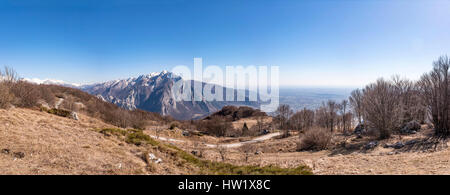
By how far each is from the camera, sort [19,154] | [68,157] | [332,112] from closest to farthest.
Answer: [19,154], [68,157], [332,112]

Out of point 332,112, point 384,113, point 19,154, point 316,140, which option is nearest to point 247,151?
point 316,140

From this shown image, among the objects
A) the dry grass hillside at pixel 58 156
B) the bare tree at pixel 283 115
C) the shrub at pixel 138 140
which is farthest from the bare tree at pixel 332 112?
the dry grass hillside at pixel 58 156


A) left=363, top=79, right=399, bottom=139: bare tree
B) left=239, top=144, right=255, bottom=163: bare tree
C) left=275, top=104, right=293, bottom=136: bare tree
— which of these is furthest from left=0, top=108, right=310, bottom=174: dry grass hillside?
left=275, top=104, right=293, bottom=136: bare tree

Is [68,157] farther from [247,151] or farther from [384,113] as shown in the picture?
[384,113]

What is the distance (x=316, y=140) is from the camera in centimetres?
2647

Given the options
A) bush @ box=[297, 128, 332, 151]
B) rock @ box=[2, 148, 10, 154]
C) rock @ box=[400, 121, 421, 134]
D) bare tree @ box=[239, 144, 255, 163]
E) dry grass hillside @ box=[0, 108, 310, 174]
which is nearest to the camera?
dry grass hillside @ box=[0, 108, 310, 174]

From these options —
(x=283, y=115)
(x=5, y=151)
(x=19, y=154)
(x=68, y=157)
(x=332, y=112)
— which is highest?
(x=5, y=151)

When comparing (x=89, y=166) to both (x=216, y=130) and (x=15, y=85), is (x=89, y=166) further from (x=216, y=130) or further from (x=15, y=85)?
(x=216, y=130)

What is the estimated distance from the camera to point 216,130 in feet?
209

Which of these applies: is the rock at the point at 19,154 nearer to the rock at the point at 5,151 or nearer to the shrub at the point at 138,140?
the rock at the point at 5,151

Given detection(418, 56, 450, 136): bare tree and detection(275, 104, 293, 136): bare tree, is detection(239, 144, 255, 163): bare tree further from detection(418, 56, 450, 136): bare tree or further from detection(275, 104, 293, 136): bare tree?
detection(275, 104, 293, 136): bare tree

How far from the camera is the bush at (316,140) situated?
26075 mm

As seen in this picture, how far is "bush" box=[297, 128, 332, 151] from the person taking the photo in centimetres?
2608
